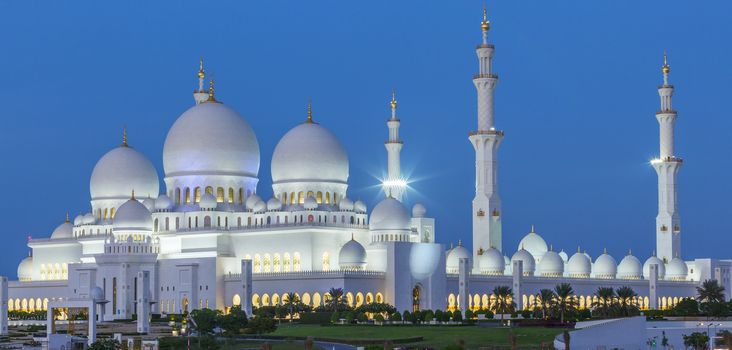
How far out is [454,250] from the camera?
282 ft

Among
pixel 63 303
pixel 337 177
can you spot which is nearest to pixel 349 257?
pixel 337 177

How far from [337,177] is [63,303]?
1039 inches

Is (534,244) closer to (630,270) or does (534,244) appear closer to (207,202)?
(630,270)

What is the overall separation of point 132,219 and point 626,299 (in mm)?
31000

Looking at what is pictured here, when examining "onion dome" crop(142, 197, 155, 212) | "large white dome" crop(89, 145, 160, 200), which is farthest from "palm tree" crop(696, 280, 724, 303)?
"large white dome" crop(89, 145, 160, 200)

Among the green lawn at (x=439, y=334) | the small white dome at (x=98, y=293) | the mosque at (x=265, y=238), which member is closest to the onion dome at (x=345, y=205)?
the mosque at (x=265, y=238)

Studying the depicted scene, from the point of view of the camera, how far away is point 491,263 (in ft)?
277

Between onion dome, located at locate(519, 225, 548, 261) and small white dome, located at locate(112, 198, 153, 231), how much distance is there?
26.8 meters

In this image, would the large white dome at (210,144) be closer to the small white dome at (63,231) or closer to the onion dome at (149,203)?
the onion dome at (149,203)

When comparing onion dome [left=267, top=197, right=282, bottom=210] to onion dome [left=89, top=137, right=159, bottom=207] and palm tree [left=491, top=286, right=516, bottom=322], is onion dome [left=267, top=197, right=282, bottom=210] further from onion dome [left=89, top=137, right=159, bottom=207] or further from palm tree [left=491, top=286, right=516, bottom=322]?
palm tree [left=491, top=286, right=516, bottom=322]

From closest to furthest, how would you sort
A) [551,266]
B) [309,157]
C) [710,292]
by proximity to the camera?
[309,157] < [710,292] < [551,266]

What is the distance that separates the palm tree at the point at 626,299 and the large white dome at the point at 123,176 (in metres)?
30.8

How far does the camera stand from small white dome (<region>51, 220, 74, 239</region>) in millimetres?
91875

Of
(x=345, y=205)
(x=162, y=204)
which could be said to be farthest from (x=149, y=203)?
(x=345, y=205)
